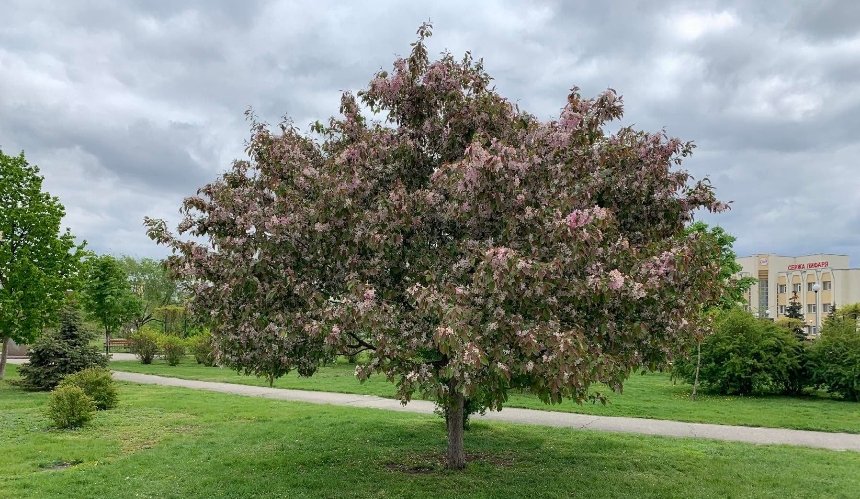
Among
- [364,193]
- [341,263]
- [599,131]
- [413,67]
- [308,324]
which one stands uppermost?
[413,67]

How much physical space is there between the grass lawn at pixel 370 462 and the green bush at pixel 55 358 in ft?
23.5

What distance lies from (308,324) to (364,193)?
1.51m

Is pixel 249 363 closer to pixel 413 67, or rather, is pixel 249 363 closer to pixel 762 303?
pixel 413 67

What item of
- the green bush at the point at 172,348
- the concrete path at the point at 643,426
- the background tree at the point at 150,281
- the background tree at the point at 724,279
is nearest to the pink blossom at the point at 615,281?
the concrete path at the point at 643,426

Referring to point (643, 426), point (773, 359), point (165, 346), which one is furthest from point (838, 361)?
point (165, 346)

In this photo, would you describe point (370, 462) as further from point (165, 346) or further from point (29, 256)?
point (165, 346)

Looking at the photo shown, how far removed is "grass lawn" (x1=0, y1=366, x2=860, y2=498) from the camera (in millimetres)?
7895

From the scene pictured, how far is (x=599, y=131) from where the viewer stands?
24.0ft

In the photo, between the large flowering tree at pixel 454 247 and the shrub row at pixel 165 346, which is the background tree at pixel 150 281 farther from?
the large flowering tree at pixel 454 247

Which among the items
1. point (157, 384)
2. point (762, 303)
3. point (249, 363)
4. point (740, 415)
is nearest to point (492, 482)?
point (249, 363)

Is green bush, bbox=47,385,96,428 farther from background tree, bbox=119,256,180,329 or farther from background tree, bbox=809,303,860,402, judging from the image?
background tree, bbox=119,256,180,329

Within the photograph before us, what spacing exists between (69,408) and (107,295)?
23.3 meters

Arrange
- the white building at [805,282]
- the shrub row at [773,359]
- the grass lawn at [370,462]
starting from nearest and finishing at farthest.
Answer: the grass lawn at [370,462], the shrub row at [773,359], the white building at [805,282]

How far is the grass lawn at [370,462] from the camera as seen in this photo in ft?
25.9
